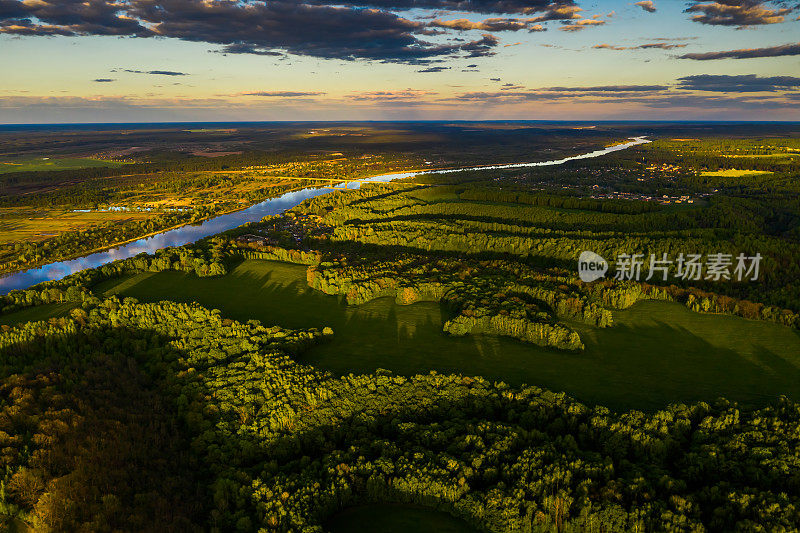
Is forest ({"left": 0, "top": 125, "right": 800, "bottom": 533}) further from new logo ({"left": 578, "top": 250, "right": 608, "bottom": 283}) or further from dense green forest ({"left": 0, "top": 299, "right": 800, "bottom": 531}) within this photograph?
new logo ({"left": 578, "top": 250, "right": 608, "bottom": 283})

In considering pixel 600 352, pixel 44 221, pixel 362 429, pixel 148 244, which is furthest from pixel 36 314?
pixel 44 221

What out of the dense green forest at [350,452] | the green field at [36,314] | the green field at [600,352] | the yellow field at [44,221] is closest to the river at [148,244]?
the yellow field at [44,221]

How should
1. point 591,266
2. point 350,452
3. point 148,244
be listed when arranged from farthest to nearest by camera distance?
point 148,244
point 591,266
point 350,452

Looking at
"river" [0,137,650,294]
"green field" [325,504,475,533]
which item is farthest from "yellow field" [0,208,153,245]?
"green field" [325,504,475,533]

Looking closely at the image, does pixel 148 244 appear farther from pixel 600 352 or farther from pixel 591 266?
pixel 600 352

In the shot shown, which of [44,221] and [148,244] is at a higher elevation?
[44,221]

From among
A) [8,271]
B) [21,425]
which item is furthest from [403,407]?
[8,271]

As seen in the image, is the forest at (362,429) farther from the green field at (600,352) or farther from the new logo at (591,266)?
the new logo at (591,266)
